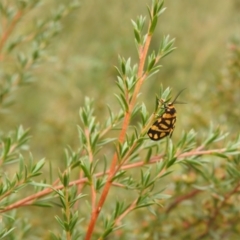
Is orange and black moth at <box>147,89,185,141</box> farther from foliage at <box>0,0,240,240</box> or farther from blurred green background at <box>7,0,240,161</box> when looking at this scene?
blurred green background at <box>7,0,240,161</box>

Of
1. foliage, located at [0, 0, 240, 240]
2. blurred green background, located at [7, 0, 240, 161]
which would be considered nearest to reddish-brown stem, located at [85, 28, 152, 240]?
foliage, located at [0, 0, 240, 240]

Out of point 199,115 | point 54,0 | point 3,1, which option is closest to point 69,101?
point 54,0

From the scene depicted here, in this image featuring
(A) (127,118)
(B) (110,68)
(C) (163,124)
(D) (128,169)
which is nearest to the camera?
(A) (127,118)

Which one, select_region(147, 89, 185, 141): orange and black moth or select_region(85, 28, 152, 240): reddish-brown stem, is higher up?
select_region(85, 28, 152, 240): reddish-brown stem

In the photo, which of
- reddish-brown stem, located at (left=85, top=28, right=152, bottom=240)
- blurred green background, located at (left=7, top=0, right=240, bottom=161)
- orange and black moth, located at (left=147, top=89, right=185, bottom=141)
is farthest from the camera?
blurred green background, located at (left=7, top=0, right=240, bottom=161)

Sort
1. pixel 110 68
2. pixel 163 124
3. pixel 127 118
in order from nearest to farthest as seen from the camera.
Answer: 1. pixel 127 118
2. pixel 163 124
3. pixel 110 68

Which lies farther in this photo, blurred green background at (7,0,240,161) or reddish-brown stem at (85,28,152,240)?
blurred green background at (7,0,240,161)

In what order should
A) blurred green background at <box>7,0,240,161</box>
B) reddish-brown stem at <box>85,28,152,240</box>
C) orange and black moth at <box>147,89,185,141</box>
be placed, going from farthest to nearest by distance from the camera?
blurred green background at <box>7,0,240,161</box> < orange and black moth at <box>147,89,185,141</box> < reddish-brown stem at <box>85,28,152,240</box>

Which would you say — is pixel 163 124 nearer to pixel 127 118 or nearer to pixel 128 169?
pixel 127 118

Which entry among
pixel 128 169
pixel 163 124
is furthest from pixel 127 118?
pixel 128 169

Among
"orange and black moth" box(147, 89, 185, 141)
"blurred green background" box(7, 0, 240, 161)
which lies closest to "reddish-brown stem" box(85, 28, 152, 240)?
"orange and black moth" box(147, 89, 185, 141)
